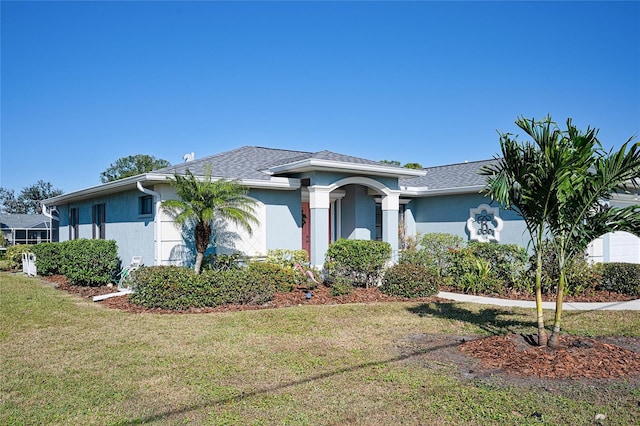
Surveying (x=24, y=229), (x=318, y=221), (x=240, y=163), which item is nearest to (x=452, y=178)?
(x=318, y=221)

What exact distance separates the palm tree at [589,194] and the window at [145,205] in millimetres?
10070

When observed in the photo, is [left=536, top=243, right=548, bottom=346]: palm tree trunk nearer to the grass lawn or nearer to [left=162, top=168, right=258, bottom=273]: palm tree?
the grass lawn

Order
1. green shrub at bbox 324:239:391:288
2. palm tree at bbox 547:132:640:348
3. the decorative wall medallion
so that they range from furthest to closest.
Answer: the decorative wall medallion < green shrub at bbox 324:239:391:288 < palm tree at bbox 547:132:640:348

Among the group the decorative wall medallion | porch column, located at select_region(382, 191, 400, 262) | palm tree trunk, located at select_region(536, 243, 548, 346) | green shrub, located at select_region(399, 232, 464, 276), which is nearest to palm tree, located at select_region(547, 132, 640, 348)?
palm tree trunk, located at select_region(536, 243, 548, 346)

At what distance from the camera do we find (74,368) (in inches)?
236

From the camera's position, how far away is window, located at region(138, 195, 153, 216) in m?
12.8

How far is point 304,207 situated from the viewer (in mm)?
15055

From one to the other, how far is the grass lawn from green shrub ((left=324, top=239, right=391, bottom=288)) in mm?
3022

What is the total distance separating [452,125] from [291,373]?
17.9 m

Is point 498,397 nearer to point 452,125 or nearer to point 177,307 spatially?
point 177,307

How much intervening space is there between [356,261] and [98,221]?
31.6 feet

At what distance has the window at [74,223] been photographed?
734 inches

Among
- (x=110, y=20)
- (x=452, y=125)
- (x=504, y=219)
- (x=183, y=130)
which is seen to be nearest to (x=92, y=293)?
(x=110, y=20)

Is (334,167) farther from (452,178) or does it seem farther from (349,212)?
(452,178)
